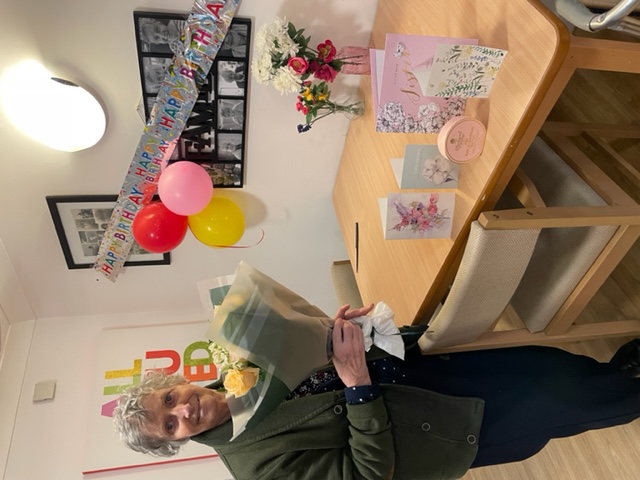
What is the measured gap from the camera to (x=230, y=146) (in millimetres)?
1991

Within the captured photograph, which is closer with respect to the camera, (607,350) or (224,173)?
(607,350)

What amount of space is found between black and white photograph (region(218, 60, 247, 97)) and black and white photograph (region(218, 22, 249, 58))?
0.03 metres

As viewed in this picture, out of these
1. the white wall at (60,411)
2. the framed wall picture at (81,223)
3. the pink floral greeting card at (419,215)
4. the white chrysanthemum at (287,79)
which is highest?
the white chrysanthemum at (287,79)

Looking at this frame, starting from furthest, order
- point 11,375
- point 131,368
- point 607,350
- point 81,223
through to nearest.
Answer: point 131,368, point 11,375, point 81,223, point 607,350

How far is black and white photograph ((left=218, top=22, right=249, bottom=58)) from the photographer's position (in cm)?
166

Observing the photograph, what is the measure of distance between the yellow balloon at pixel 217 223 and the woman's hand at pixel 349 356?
87 cm

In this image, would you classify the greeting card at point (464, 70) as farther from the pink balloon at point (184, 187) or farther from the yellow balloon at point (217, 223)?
the yellow balloon at point (217, 223)

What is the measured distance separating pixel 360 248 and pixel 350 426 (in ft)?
3.05

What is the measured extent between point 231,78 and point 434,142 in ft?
2.65

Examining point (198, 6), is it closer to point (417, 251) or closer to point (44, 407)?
point (417, 251)

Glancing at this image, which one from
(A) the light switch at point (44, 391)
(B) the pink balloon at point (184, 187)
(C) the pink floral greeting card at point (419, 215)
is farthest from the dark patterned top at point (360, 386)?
(A) the light switch at point (44, 391)

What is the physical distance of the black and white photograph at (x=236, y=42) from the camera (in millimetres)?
1657

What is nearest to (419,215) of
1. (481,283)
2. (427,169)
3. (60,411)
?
(427,169)

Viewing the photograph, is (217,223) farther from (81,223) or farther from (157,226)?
(81,223)
